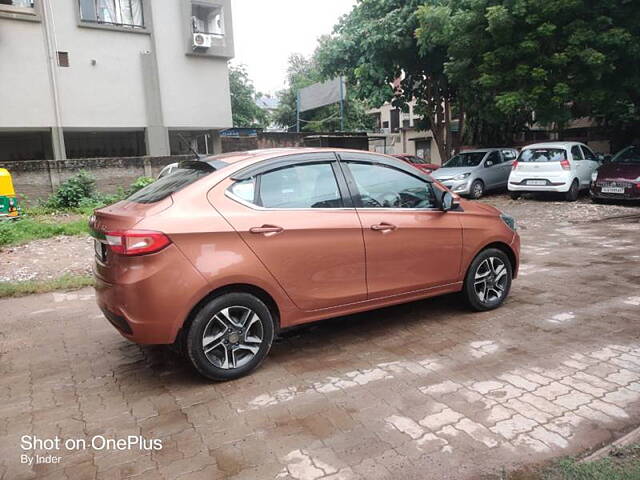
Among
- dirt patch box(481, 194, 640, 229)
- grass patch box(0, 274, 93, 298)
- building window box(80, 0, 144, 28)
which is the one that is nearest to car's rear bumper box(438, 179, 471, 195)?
dirt patch box(481, 194, 640, 229)

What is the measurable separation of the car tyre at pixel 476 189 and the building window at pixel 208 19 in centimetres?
1364

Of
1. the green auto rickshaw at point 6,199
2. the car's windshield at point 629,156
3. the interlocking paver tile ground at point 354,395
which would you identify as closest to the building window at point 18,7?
the green auto rickshaw at point 6,199

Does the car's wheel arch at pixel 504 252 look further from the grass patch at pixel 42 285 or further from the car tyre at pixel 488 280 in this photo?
the grass patch at pixel 42 285

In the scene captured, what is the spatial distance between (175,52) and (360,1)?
26.7ft

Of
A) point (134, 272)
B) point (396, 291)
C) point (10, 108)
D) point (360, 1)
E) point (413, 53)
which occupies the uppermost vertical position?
point (360, 1)

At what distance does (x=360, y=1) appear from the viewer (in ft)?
60.8

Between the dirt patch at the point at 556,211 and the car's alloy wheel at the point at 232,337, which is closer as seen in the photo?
the car's alloy wheel at the point at 232,337

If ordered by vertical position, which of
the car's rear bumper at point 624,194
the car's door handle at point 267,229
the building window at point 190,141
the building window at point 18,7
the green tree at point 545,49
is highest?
the building window at point 18,7

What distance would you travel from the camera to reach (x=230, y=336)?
11.5ft

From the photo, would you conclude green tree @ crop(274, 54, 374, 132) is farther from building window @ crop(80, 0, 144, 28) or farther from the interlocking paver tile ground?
the interlocking paver tile ground

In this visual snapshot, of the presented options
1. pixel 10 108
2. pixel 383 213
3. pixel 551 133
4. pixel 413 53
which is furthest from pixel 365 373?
pixel 551 133

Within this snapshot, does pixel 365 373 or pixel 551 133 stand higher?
pixel 551 133

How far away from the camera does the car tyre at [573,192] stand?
13.4m

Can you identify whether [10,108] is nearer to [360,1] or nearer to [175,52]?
[175,52]
